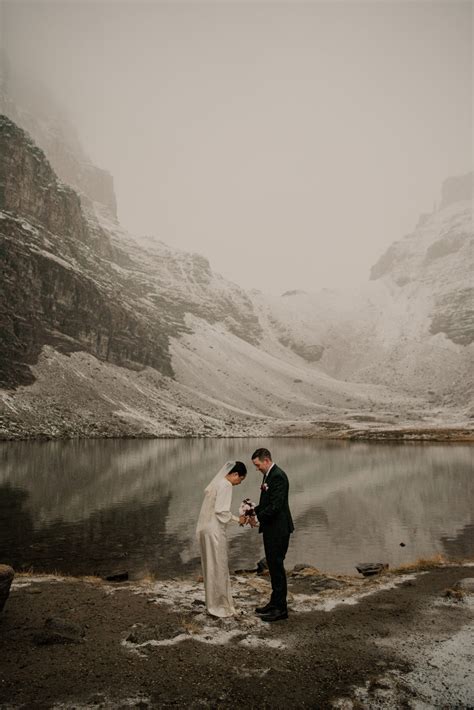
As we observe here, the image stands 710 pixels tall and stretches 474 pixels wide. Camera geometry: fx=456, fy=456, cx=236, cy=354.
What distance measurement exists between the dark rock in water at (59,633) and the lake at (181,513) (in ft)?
28.4

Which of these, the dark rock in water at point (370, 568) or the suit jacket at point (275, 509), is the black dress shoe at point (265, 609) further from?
the dark rock in water at point (370, 568)

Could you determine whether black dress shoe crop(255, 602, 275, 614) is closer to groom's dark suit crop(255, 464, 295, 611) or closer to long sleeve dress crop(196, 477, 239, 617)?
groom's dark suit crop(255, 464, 295, 611)

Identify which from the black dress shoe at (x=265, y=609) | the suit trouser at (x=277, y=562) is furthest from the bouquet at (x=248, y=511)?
the black dress shoe at (x=265, y=609)

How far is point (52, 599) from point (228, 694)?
6310 mm

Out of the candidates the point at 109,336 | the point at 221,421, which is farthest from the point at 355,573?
the point at 109,336

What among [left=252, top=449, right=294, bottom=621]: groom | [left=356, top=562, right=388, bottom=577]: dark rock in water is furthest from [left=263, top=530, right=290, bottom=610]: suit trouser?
[left=356, top=562, right=388, bottom=577]: dark rock in water

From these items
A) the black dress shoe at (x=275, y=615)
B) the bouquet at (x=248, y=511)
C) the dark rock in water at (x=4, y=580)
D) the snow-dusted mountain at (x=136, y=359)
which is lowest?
the black dress shoe at (x=275, y=615)

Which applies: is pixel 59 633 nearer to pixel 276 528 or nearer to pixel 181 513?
pixel 276 528

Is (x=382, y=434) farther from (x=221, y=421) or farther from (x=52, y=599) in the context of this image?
(x=52, y=599)

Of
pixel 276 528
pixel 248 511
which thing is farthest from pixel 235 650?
pixel 248 511

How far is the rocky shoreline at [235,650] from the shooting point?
6.22m

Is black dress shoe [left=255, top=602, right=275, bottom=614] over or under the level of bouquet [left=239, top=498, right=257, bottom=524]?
under

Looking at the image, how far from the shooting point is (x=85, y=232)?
16362 cm

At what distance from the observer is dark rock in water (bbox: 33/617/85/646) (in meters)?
7.99
